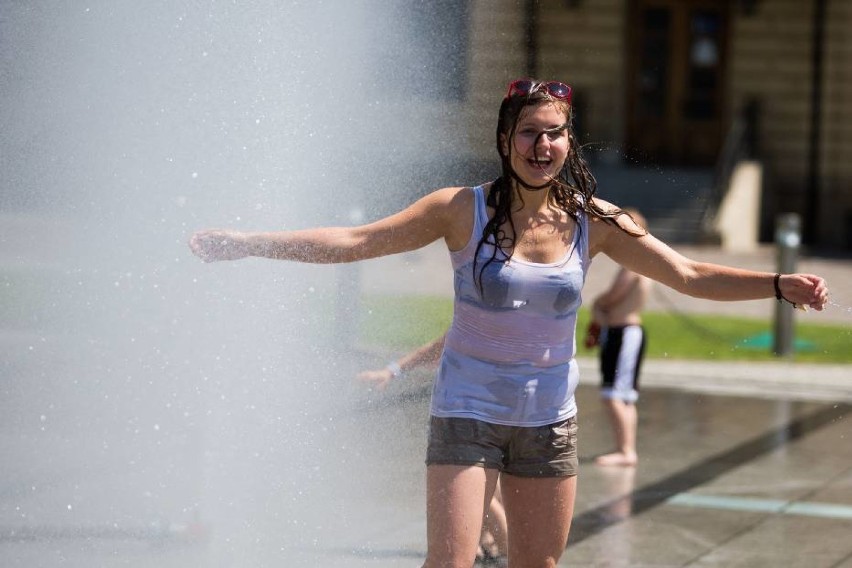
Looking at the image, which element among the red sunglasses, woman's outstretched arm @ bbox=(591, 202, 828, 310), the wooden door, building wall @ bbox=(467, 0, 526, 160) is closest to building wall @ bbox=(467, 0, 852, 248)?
the wooden door

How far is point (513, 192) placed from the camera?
419 cm

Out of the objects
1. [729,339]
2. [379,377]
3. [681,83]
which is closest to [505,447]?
[379,377]

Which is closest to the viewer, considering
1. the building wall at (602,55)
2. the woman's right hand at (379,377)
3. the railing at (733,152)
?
the woman's right hand at (379,377)

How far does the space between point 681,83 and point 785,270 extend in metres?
13.1

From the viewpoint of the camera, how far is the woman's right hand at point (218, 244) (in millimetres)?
4156

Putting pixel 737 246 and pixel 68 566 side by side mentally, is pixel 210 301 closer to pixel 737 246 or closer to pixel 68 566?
pixel 68 566

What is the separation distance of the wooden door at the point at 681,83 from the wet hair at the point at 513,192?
21.3 meters

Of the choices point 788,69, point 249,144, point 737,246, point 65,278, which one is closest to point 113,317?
point 65,278

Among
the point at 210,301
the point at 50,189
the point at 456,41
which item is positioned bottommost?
the point at 210,301

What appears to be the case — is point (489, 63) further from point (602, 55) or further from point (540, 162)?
point (602, 55)

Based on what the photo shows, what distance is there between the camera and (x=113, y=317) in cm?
554

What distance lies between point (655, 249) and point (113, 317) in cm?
219

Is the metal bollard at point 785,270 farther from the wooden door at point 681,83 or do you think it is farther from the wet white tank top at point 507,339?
the wooden door at point 681,83

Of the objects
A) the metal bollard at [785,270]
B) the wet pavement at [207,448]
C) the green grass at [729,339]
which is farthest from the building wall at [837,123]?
the wet pavement at [207,448]
